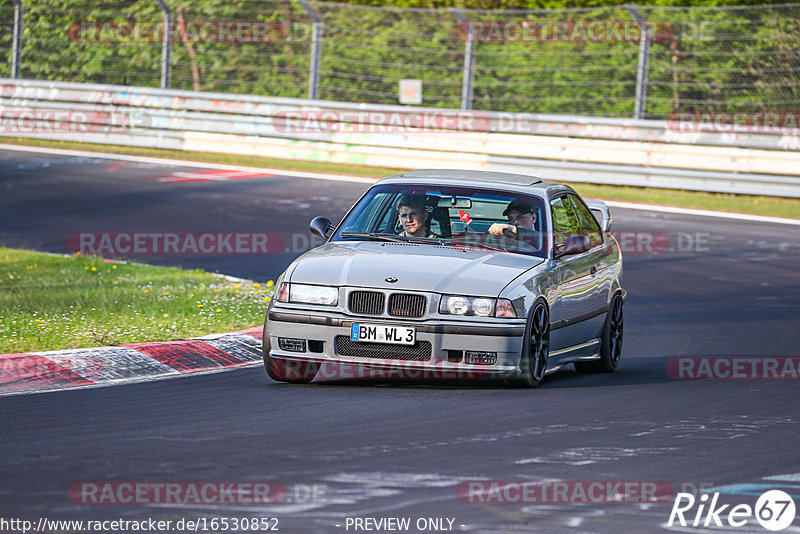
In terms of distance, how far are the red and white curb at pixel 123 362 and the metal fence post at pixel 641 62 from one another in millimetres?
13191

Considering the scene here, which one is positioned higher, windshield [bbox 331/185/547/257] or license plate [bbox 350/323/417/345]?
windshield [bbox 331/185/547/257]

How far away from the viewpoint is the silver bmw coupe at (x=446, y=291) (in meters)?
8.30

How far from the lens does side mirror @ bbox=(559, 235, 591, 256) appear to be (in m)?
9.53

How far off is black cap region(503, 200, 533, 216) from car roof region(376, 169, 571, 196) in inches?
4.1

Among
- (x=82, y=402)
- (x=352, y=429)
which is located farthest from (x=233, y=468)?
(x=82, y=402)

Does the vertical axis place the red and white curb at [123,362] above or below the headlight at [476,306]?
below

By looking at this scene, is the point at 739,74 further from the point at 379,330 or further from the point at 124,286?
the point at 379,330

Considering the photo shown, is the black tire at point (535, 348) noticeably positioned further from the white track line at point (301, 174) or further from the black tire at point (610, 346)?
the white track line at point (301, 174)

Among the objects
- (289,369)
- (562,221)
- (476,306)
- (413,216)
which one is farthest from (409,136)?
(476,306)

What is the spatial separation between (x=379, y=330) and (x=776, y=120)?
16708 millimetres

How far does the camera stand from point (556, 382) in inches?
373

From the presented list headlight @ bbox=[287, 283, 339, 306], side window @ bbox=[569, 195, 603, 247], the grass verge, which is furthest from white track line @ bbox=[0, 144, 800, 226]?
headlight @ bbox=[287, 283, 339, 306]

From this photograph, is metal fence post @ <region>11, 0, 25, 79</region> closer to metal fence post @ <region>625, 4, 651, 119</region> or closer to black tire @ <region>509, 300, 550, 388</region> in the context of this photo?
metal fence post @ <region>625, 4, 651, 119</region>

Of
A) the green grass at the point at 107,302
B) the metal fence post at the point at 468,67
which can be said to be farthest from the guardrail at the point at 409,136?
the green grass at the point at 107,302
